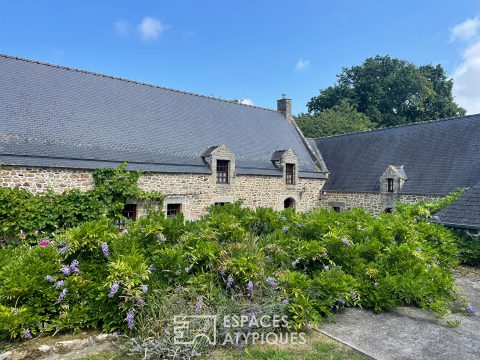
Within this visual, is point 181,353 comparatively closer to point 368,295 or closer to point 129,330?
point 129,330

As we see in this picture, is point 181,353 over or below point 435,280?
below

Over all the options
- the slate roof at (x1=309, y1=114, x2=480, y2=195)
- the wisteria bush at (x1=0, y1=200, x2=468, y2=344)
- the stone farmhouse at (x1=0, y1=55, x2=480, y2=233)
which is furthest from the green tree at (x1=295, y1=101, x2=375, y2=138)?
the wisteria bush at (x1=0, y1=200, x2=468, y2=344)

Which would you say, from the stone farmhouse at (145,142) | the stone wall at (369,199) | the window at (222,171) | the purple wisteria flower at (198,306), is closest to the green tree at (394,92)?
the stone wall at (369,199)

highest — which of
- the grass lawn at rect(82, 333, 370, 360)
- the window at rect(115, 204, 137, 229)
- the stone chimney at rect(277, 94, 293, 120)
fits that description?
the stone chimney at rect(277, 94, 293, 120)

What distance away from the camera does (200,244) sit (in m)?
4.36

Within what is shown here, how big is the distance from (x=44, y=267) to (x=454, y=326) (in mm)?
5149

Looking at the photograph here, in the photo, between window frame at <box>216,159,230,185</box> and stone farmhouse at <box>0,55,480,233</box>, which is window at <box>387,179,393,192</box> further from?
window frame at <box>216,159,230,185</box>

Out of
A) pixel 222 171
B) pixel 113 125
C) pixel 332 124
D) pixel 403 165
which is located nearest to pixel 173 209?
pixel 222 171

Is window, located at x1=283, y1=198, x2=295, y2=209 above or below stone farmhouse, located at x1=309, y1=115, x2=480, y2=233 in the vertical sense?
below

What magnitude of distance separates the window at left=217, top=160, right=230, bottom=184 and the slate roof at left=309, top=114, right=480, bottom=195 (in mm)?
6819

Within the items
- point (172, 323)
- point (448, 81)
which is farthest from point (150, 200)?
point (448, 81)

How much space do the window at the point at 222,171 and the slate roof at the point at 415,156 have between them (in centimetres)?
682

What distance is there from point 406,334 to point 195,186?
9599 millimetres

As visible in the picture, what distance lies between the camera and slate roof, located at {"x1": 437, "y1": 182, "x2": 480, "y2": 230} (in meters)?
7.22
